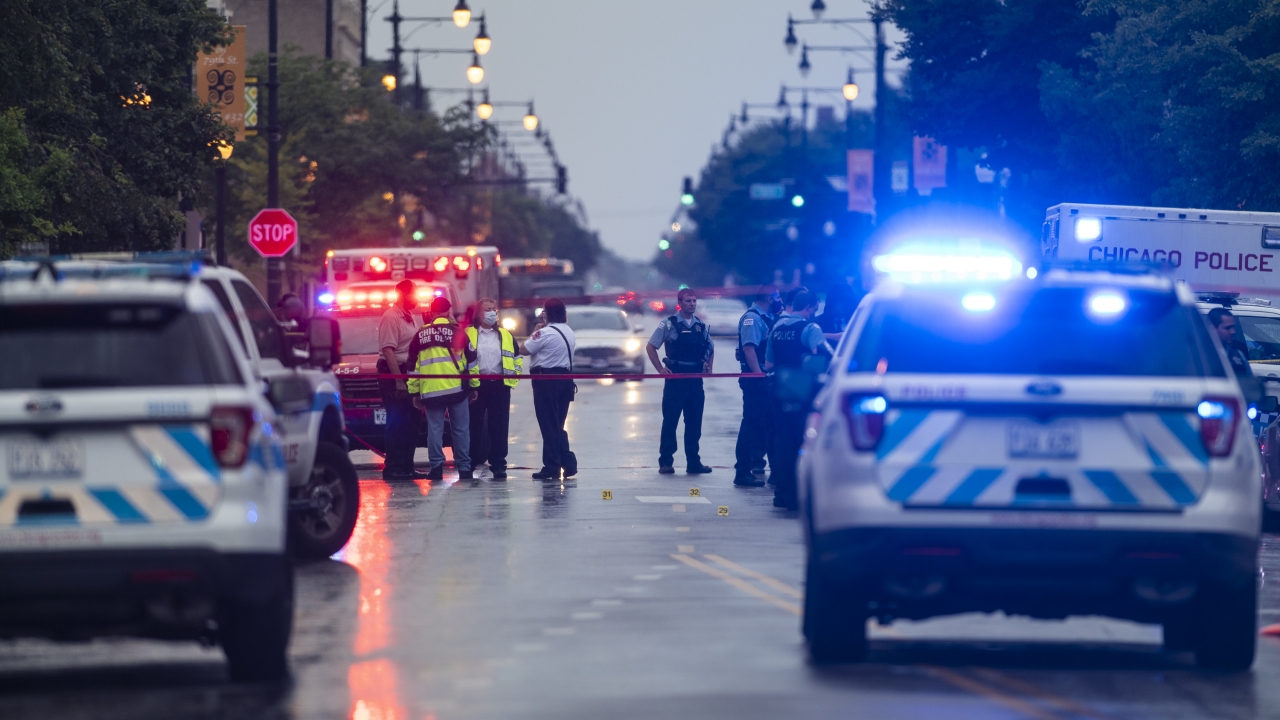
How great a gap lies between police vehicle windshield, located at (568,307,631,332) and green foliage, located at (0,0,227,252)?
10.3 m

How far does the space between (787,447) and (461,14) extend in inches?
1368

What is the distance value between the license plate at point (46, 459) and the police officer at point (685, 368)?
13388mm

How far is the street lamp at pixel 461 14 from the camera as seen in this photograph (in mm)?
51031

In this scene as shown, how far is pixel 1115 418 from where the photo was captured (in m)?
8.96

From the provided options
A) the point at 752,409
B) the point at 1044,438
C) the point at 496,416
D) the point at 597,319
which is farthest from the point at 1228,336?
the point at 597,319

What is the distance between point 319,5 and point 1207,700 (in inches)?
3395

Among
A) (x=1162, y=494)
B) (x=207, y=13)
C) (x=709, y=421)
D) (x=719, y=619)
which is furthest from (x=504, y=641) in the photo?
(x=207, y=13)

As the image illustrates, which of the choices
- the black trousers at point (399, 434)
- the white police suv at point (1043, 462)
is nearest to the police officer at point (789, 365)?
the black trousers at point (399, 434)

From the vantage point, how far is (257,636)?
346 inches

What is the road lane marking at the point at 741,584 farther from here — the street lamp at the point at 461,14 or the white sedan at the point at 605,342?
the street lamp at the point at 461,14

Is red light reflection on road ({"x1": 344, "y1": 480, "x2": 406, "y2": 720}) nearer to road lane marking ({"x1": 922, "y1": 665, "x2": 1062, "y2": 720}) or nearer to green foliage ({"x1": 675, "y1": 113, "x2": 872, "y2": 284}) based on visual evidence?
road lane marking ({"x1": 922, "y1": 665, "x2": 1062, "y2": 720})

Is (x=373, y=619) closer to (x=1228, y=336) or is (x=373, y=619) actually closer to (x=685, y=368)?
(x=1228, y=336)

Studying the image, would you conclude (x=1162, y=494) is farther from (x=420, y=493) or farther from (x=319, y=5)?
(x=319, y=5)

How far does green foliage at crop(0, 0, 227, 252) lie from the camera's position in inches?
873
